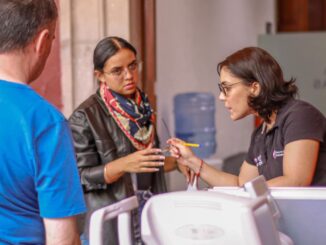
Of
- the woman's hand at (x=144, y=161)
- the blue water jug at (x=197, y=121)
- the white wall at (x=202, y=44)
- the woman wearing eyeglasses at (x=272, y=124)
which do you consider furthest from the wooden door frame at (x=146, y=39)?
the woman wearing eyeglasses at (x=272, y=124)

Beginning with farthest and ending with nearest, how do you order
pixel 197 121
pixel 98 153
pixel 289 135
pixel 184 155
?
pixel 197 121, pixel 98 153, pixel 184 155, pixel 289 135

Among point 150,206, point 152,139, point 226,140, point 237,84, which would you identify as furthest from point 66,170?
point 226,140

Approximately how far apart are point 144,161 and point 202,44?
3.21 metres

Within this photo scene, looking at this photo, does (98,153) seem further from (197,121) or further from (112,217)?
(197,121)

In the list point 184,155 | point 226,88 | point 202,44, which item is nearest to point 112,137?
point 184,155

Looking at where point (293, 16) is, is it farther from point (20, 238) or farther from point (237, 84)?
point (20, 238)

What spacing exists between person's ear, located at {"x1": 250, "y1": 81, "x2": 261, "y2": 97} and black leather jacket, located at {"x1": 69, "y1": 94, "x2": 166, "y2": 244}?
29.3 inches

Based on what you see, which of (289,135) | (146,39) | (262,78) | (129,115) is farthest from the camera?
(146,39)

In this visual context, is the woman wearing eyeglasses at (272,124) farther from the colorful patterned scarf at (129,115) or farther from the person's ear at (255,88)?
the colorful patterned scarf at (129,115)

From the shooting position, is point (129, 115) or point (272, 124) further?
point (129, 115)

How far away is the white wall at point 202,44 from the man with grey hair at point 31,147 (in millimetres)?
3168

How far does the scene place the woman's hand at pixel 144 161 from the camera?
2.95 metres

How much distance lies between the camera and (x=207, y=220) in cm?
179

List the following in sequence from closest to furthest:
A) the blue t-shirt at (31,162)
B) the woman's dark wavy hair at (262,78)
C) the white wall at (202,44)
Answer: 1. the blue t-shirt at (31,162)
2. the woman's dark wavy hair at (262,78)
3. the white wall at (202,44)
